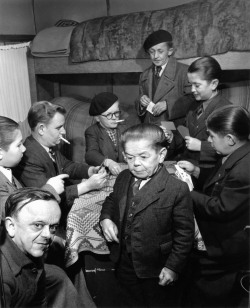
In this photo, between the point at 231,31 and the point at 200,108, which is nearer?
the point at 231,31

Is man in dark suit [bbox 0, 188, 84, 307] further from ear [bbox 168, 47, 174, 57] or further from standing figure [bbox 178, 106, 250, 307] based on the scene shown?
ear [bbox 168, 47, 174, 57]

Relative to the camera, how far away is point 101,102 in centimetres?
133

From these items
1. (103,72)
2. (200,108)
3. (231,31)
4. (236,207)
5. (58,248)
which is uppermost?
(231,31)

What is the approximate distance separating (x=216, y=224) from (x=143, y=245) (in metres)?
0.24

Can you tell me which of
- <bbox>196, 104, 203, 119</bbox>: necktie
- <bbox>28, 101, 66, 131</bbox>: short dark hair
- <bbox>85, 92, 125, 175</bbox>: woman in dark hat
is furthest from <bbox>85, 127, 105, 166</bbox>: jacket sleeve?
<bbox>196, 104, 203, 119</bbox>: necktie

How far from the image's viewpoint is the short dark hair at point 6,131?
97 cm

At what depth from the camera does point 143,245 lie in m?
0.98

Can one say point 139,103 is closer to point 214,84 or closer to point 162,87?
point 162,87

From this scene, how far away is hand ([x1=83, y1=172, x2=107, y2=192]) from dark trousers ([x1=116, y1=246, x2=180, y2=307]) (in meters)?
0.30

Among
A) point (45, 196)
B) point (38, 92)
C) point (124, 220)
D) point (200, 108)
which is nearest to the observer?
point (45, 196)

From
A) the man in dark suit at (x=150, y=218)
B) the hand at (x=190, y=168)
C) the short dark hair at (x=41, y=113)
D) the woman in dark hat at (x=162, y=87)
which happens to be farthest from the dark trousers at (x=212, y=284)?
the short dark hair at (x=41, y=113)

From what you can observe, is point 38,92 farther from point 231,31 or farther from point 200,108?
point 231,31

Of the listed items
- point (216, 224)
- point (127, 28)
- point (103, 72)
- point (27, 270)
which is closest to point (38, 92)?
point (103, 72)

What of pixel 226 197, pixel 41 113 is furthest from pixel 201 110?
pixel 41 113
